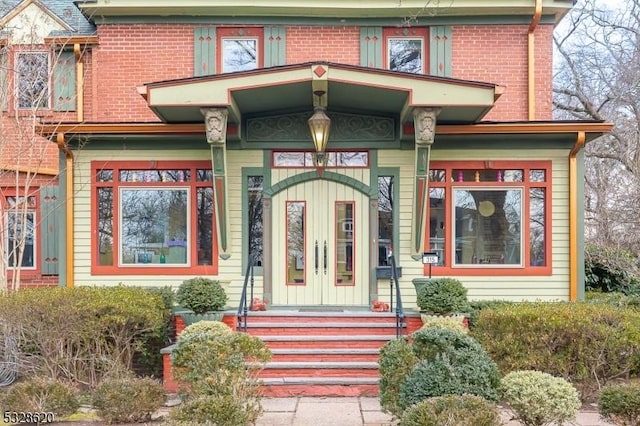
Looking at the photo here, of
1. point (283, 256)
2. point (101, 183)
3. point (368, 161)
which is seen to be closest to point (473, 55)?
point (368, 161)

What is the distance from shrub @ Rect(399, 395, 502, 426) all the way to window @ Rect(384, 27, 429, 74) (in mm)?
7304

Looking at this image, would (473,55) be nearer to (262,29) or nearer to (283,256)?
(262,29)

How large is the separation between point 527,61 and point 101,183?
7932mm

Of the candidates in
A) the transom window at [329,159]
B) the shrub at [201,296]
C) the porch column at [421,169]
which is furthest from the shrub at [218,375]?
the transom window at [329,159]

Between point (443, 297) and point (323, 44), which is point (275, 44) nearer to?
point (323, 44)

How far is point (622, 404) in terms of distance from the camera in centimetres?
521

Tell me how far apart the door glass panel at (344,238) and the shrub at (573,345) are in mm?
3043

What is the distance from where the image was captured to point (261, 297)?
30.5 ft

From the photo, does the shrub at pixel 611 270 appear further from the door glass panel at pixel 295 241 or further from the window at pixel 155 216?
the window at pixel 155 216

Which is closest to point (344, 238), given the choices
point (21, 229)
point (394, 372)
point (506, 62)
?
point (394, 372)

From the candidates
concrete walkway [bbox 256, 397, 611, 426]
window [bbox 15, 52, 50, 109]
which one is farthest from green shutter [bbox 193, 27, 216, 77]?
concrete walkway [bbox 256, 397, 611, 426]

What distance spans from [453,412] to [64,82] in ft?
31.2

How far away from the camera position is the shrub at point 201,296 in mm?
7887

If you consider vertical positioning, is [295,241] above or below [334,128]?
below
